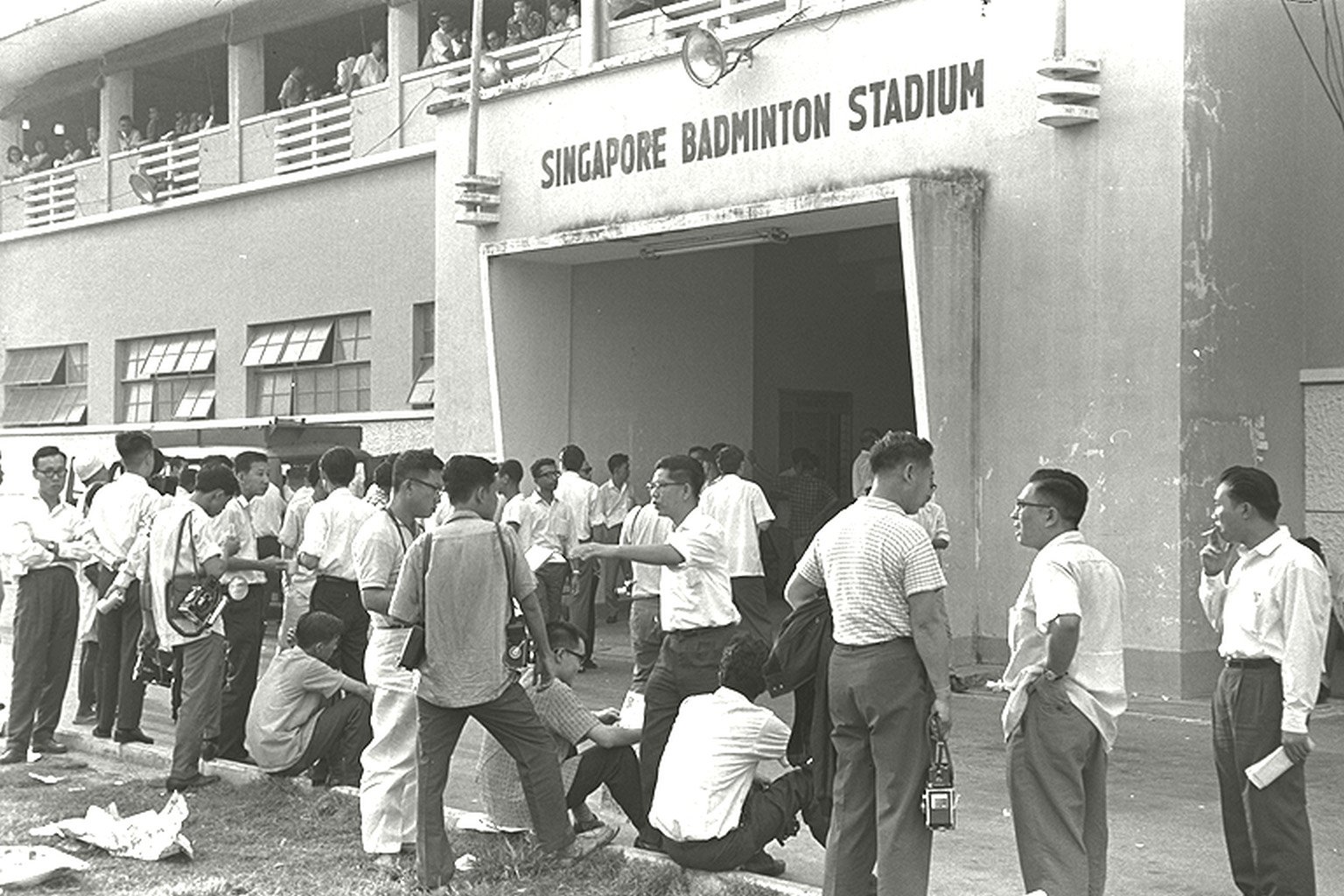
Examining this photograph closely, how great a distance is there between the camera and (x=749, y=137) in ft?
47.8

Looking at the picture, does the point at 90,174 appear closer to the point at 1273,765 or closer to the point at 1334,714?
the point at 1334,714

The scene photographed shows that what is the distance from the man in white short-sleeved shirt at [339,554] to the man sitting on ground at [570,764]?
2728 millimetres

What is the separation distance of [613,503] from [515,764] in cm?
952

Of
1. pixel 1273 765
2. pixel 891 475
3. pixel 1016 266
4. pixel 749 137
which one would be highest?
pixel 749 137

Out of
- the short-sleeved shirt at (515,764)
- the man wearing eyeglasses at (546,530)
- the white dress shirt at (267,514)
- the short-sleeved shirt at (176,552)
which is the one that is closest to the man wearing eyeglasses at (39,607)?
the short-sleeved shirt at (176,552)

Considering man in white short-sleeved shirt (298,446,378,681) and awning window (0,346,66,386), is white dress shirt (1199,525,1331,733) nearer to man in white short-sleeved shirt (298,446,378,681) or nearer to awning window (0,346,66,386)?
man in white short-sleeved shirt (298,446,378,681)

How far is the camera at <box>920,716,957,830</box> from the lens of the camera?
576 centimetres

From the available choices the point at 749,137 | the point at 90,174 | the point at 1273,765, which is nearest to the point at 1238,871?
the point at 1273,765

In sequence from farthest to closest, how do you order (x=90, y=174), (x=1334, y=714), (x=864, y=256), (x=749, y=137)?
1. (x=90, y=174)
2. (x=864, y=256)
3. (x=749, y=137)
4. (x=1334, y=714)

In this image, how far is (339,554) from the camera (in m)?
10.3

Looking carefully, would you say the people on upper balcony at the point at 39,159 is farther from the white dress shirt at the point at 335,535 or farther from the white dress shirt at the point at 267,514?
the white dress shirt at the point at 335,535

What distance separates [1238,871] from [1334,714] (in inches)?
222

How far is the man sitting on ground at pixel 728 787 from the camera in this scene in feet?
22.3

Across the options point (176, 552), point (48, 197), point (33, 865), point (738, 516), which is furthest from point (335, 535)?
point (48, 197)
